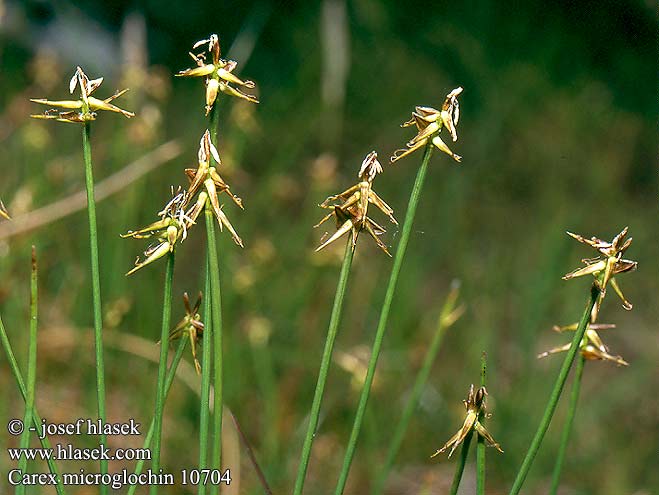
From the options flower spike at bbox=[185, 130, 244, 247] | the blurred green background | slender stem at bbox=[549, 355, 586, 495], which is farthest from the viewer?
the blurred green background

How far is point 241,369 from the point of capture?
4.18 ft

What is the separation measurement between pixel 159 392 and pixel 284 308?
89cm

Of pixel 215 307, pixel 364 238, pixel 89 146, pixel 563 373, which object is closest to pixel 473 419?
pixel 563 373

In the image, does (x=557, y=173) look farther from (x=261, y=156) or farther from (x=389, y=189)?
(x=261, y=156)

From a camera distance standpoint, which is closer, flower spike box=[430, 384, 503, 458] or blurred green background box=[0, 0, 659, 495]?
flower spike box=[430, 384, 503, 458]

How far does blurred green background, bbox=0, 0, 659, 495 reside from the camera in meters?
1.23

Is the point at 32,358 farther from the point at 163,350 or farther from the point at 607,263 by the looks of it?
the point at 607,263

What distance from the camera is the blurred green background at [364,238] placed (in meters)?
1.23

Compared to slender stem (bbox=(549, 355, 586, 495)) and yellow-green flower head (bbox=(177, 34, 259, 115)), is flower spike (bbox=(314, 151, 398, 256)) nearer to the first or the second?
yellow-green flower head (bbox=(177, 34, 259, 115))

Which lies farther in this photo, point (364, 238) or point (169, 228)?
point (364, 238)

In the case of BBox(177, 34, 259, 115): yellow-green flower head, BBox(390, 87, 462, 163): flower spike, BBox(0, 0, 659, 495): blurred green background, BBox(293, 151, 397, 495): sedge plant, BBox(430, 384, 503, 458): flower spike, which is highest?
BBox(0, 0, 659, 495): blurred green background

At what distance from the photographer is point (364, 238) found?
171 centimetres

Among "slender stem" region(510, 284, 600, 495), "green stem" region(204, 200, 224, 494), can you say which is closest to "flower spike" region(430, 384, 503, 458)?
"slender stem" region(510, 284, 600, 495)

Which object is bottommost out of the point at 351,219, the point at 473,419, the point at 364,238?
the point at 473,419
